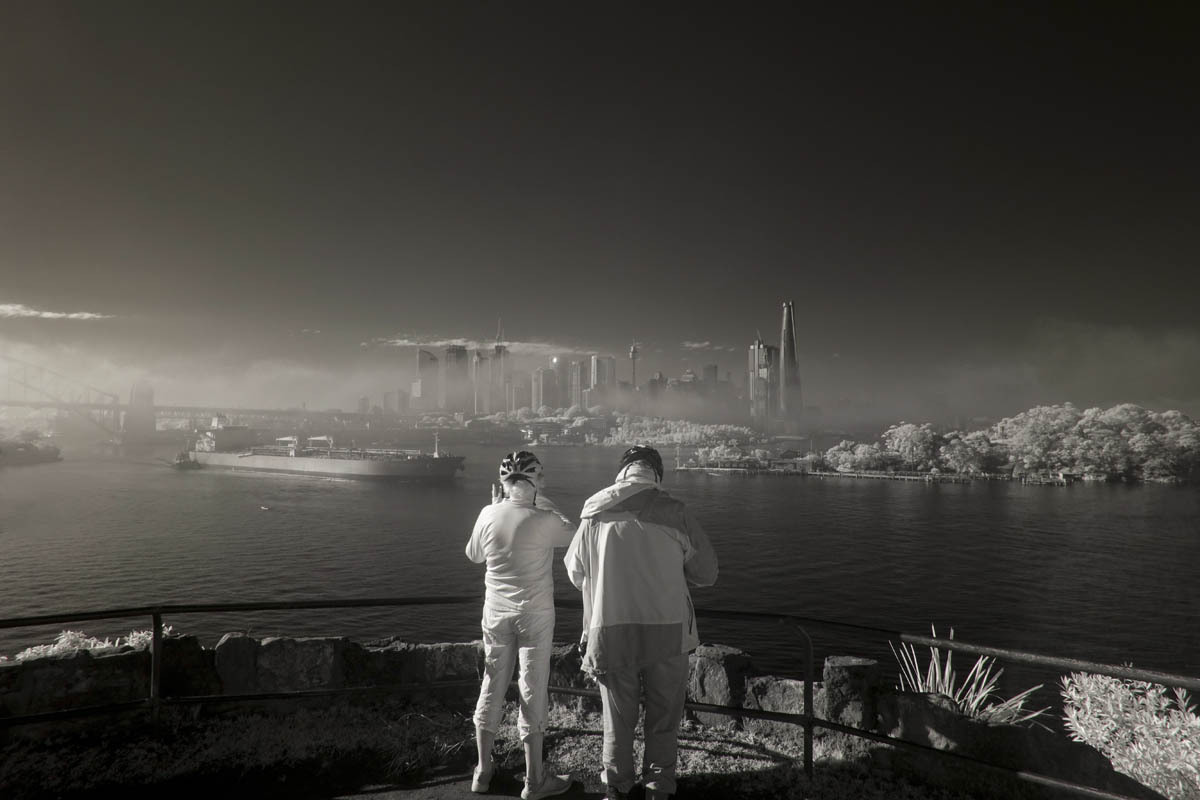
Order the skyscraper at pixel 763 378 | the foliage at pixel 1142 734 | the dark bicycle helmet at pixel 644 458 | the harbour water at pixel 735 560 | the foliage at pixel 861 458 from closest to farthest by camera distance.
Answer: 1. the dark bicycle helmet at pixel 644 458
2. the foliage at pixel 1142 734
3. the skyscraper at pixel 763 378
4. the harbour water at pixel 735 560
5. the foliage at pixel 861 458

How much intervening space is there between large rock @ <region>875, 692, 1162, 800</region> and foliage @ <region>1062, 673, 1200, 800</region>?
1048 millimetres

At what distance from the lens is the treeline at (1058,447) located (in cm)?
2344

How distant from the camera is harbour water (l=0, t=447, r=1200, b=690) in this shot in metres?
19.3

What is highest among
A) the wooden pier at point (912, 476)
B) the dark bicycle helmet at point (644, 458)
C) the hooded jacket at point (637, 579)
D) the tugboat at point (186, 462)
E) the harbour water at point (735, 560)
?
the dark bicycle helmet at point (644, 458)

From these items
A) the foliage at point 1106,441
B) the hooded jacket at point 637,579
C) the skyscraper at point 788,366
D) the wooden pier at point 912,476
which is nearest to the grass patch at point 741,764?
the hooded jacket at point 637,579

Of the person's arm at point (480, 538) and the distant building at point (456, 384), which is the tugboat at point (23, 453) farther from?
the person's arm at point (480, 538)

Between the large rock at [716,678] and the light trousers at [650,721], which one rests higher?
the light trousers at [650,721]

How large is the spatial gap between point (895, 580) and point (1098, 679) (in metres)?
20.3

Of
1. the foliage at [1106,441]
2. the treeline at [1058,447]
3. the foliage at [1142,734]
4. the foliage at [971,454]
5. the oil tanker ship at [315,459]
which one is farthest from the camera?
the oil tanker ship at [315,459]

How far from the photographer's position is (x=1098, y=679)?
5957mm

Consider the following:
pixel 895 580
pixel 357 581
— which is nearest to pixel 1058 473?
pixel 895 580

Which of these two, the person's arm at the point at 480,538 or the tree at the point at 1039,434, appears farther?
the tree at the point at 1039,434

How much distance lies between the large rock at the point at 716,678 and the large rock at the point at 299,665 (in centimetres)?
185

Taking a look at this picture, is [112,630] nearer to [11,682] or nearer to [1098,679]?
[11,682]
